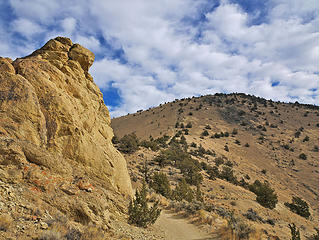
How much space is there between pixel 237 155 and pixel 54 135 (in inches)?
1589

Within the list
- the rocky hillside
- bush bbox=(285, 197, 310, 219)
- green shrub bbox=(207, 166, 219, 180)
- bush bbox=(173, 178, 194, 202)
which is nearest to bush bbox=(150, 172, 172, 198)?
the rocky hillside

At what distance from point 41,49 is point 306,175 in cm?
4479

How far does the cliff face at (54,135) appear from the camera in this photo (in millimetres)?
6015

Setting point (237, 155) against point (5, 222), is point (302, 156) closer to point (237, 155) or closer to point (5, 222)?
point (237, 155)

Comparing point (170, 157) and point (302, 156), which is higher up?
point (302, 156)

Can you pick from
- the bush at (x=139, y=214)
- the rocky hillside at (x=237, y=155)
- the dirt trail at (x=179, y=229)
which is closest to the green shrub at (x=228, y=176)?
the rocky hillside at (x=237, y=155)

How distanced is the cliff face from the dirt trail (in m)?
2.85

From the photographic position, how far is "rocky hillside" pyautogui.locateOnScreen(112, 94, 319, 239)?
20031mm

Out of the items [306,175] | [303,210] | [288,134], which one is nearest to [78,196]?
[303,210]

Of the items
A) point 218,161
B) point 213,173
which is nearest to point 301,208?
point 213,173

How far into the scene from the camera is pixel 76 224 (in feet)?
19.1

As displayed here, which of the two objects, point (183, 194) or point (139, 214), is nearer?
point (139, 214)

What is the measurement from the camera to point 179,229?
421 inches

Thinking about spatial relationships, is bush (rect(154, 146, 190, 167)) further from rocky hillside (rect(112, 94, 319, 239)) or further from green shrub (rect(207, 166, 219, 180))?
green shrub (rect(207, 166, 219, 180))
